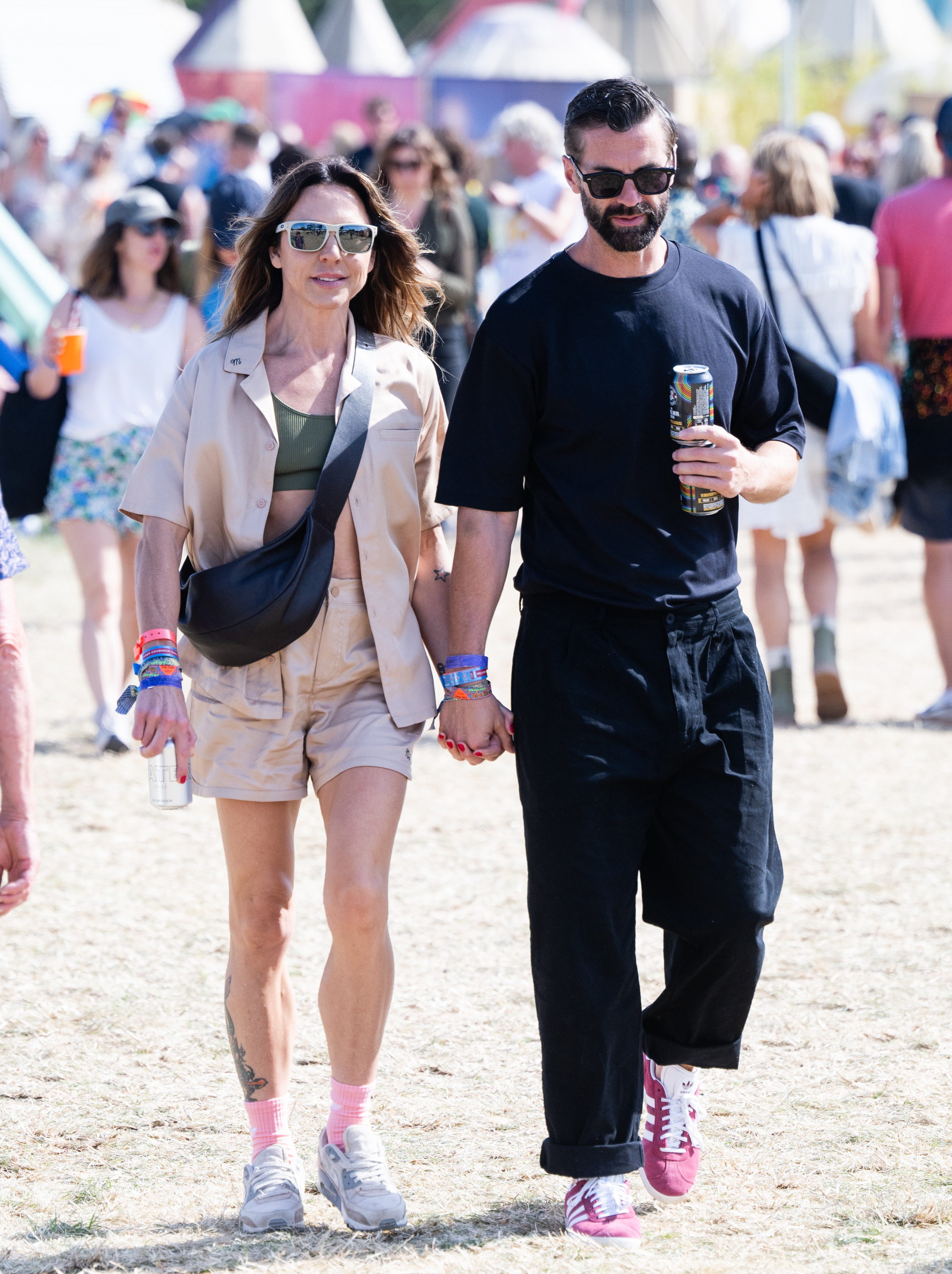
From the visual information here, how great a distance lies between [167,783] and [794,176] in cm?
479

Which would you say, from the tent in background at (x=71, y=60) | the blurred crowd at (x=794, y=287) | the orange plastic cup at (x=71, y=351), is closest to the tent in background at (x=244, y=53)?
the tent in background at (x=71, y=60)

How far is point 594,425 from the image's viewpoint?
3137mm

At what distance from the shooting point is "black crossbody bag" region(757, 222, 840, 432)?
23.1ft

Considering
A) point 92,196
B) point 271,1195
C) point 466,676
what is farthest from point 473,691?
point 92,196

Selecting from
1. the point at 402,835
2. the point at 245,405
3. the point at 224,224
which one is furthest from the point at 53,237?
the point at 245,405

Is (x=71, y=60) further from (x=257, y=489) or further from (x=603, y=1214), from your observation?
(x=603, y=1214)

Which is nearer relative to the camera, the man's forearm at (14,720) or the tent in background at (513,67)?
the man's forearm at (14,720)

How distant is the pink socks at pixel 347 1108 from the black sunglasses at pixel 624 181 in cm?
177

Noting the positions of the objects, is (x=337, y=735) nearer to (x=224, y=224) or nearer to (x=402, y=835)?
(x=402, y=835)

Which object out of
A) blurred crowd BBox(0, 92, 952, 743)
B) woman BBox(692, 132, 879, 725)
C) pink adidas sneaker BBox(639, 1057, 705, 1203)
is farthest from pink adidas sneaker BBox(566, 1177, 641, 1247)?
woman BBox(692, 132, 879, 725)

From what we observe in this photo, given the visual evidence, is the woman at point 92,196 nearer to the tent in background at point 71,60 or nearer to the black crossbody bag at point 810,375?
the black crossbody bag at point 810,375

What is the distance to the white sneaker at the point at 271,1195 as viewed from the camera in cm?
328

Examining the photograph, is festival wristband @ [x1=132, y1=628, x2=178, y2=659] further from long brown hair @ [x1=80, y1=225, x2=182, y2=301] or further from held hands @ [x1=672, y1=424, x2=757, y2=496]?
long brown hair @ [x1=80, y1=225, x2=182, y2=301]

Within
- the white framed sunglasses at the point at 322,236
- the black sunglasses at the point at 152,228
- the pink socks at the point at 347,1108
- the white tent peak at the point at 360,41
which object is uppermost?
the white tent peak at the point at 360,41
